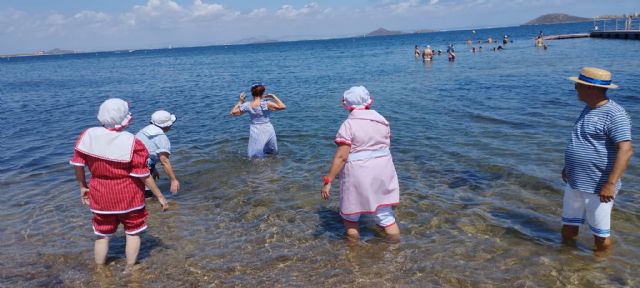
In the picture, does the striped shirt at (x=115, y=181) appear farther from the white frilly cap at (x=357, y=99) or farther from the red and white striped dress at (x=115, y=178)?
the white frilly cap at (x=357, y=99)

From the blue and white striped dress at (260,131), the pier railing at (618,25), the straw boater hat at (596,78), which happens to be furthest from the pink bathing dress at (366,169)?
the pier railing at (618,25)

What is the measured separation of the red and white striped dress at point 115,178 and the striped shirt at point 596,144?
4.54 metres

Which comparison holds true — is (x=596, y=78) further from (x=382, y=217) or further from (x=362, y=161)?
(x=382, y=217)

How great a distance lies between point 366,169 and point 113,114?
2759mm

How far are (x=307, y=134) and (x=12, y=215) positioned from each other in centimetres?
771

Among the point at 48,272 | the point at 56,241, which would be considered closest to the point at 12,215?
the point at 56,241

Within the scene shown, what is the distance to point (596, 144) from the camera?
4465 mm

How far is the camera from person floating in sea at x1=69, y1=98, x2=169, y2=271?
4520 mm

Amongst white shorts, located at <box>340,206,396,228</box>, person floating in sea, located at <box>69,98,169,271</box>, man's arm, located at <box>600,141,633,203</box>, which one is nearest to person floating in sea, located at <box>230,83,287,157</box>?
white shorts, located at <box>340,206,396,228</box>

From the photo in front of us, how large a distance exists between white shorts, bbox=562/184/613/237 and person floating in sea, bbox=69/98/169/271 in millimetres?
4582

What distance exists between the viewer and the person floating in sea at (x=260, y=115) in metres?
9.08

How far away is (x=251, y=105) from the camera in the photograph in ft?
30.2

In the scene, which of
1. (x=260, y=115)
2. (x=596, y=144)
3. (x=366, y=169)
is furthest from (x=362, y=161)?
(x=260, y=115)

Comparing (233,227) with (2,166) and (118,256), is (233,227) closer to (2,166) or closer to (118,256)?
(118,256)
